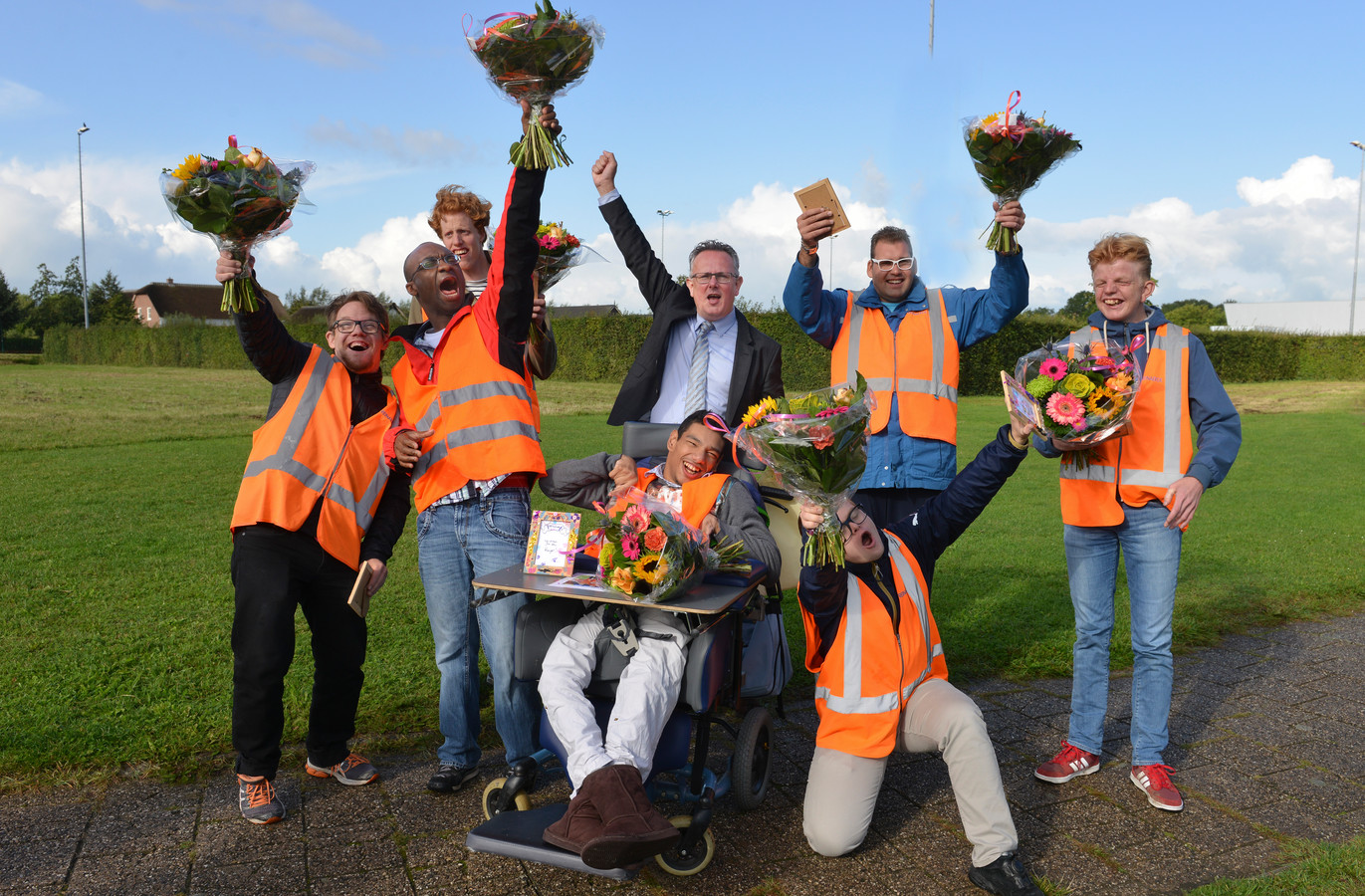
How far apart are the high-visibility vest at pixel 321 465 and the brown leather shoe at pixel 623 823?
1.54 meters

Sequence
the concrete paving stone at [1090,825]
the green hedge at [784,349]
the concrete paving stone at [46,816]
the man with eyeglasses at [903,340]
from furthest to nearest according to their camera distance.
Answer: the green hedge at [784,349] < the man with eyeglasses at [903,340] < the concrete paving stone at [1090,825] < the concrete paving stone at [46,816]

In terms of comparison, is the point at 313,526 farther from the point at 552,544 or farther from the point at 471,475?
the point at 552,544

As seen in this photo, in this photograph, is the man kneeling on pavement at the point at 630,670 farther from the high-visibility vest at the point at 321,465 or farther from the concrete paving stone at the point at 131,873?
the concrete paving stone at the point at 131,873

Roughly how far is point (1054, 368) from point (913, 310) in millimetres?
1023

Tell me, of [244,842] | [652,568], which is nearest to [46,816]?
[244,842]

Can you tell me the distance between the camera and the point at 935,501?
150 inches

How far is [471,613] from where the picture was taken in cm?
404

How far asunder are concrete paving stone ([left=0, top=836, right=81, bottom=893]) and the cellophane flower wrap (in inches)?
83.2

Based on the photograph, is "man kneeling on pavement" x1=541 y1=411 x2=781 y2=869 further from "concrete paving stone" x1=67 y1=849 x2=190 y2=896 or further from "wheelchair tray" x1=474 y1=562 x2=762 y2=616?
"concrete paving stone" x1=67 y1=849 x2=190 y2=896

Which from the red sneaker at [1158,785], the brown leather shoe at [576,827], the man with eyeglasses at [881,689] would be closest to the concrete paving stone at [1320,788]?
the red sneaker at [1158,785]

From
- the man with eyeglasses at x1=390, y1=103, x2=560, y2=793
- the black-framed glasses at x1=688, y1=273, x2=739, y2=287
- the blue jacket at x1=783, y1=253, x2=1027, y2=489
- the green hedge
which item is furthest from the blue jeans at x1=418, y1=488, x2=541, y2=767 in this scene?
the green hedge

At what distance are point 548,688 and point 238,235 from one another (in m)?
2.05

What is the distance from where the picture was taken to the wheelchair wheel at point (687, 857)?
10.7ft

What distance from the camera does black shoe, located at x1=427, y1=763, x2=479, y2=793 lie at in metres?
3.91
